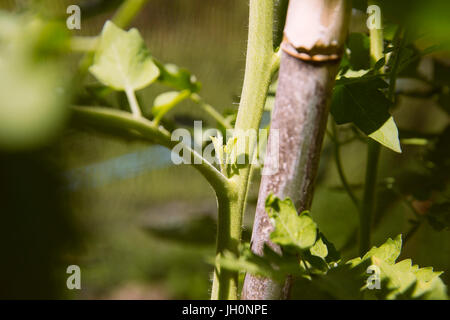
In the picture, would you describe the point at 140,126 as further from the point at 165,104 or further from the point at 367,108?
the point at 367,108

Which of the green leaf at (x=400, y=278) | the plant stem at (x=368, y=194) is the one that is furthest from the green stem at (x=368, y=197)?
the green leaf at (x=400, y=278)

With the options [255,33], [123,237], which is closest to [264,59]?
[255,33]

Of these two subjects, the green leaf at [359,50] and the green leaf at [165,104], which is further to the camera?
the green leaf at [359,50]

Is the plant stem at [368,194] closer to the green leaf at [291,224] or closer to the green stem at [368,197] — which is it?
the green stem at [368,197]

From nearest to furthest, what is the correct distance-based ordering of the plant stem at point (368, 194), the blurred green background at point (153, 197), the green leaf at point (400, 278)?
the green leaf at point (400, 278) → the plant stem at point (368, 194) → the blurred green background at point (153, 197)

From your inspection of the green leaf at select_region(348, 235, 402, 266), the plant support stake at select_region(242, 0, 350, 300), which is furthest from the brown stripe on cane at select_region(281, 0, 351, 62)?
the green leaf at select_region(348, 235, 402, 266)

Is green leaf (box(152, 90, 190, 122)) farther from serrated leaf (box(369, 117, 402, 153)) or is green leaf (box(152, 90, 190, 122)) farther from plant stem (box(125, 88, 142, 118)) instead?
serrated leaf (box(369, 117, 402, 153))

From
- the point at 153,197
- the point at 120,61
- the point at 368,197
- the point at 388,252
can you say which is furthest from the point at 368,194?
the point at 153,197
